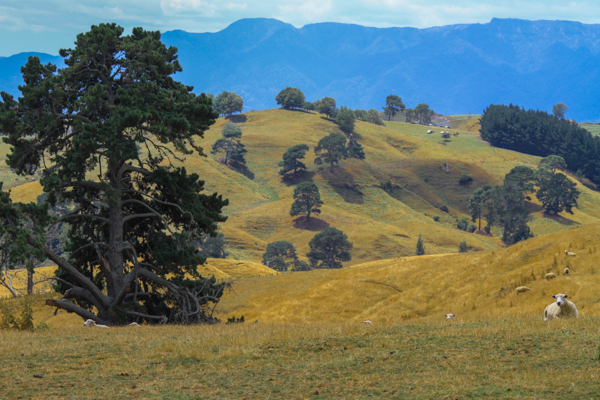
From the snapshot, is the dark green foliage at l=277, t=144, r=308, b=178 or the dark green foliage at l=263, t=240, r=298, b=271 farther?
the dark green foliage at l=277, t=144, r=308, b=178

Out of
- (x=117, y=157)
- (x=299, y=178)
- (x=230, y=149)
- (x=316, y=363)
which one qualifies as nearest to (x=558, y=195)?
(x=299, y=178)

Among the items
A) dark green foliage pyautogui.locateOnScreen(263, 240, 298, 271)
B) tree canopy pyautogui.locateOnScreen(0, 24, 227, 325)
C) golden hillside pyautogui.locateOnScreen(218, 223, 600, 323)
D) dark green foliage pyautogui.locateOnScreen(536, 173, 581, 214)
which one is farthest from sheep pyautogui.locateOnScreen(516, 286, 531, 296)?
dark green foliage pyautogui.locateOnScreen(536, 173, 581, 214)

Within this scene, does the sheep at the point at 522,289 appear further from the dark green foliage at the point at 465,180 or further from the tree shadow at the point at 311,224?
the dark green foliage at the point at 465,180

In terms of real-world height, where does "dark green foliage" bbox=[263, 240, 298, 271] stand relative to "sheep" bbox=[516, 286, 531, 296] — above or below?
above

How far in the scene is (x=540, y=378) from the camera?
35.8 feet

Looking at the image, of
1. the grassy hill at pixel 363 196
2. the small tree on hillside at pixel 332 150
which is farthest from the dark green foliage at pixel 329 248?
the small tree on hillside at pixel 332 150

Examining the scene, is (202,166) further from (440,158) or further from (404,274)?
(404,274)

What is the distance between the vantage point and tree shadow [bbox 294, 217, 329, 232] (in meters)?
125

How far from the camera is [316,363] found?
13.5 m

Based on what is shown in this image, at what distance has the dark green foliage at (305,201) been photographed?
417 feet

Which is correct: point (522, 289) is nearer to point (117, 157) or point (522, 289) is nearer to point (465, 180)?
point (117, 157)

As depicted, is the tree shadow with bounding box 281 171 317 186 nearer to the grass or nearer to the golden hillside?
the golden hillside

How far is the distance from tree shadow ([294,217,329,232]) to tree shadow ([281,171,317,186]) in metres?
25.9

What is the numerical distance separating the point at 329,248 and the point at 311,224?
2290 centimetres
